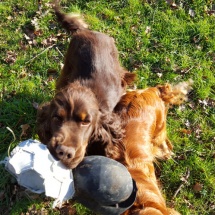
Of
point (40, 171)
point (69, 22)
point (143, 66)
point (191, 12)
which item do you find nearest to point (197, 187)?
point (143, 66)

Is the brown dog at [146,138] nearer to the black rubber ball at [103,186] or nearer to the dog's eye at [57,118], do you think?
the black rubber ball at [103,186]

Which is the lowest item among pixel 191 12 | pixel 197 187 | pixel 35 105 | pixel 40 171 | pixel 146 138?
pixel 197 187

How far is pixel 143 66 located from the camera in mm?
5867

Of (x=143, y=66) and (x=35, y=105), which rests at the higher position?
(x=143, y=66)

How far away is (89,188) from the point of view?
10.6 ft

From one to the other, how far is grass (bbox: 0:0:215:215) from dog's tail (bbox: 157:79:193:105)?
0.10 m

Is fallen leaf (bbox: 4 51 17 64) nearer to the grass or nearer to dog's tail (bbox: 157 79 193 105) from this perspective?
the grass

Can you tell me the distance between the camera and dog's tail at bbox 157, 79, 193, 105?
5273mm

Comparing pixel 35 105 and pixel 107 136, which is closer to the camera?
pixel 107 136

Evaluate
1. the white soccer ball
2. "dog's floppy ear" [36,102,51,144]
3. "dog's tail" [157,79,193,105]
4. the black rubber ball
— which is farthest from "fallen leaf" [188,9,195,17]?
the white soccer ball

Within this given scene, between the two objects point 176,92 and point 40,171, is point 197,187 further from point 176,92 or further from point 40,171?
point 40,171

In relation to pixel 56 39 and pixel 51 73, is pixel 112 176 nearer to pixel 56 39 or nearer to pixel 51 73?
pixel 51 73

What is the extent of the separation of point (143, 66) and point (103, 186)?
3027 millimetres

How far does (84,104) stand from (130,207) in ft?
3.69
